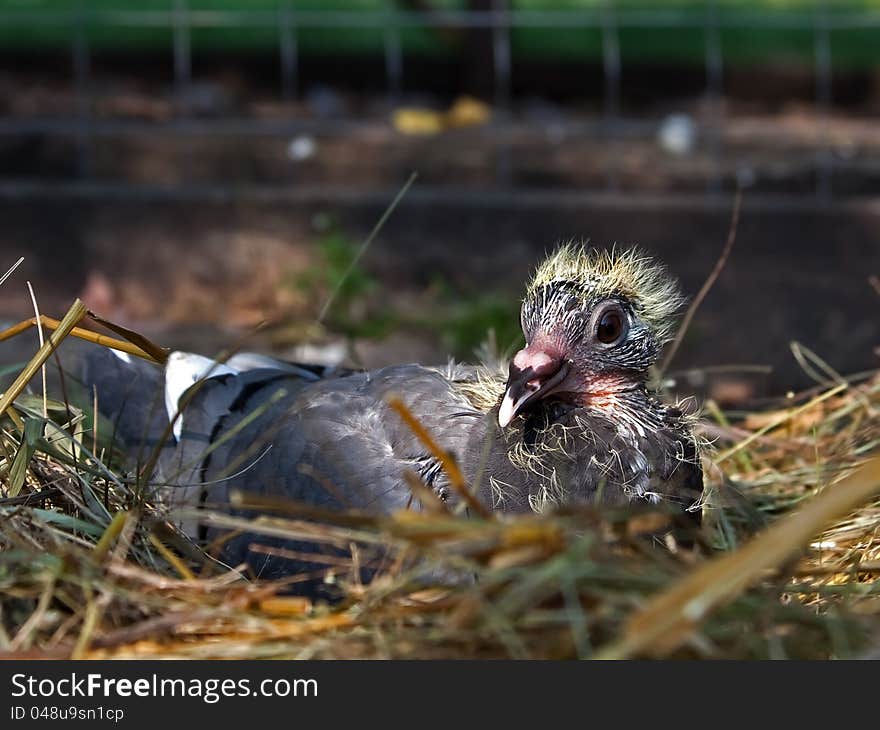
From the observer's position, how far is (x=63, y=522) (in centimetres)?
220

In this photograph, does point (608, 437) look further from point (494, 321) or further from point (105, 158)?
point (105, 158)

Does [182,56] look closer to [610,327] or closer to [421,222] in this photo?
[421,222]

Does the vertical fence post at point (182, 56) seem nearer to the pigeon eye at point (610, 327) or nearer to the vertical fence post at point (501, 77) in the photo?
the vertical fence post at point (501, 77)

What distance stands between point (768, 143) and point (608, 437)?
395 centimetres

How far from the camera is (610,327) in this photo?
2.51 metres

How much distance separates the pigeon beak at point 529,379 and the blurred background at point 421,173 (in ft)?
2.20

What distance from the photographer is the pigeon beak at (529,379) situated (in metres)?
2.35

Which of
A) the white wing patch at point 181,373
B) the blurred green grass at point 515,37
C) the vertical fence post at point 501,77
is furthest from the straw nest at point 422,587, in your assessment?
the blurred green grass at point 515,37

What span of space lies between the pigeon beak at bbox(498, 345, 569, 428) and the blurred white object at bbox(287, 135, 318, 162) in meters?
3.24

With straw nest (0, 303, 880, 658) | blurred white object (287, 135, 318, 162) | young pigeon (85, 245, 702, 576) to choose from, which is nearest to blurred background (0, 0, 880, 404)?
blurred white object (287, 135, 318, 162)

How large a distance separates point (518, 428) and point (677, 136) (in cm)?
360

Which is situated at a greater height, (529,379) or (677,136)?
(677,136)

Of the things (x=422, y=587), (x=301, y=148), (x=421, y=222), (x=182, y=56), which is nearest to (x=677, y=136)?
(x=421, y=222)

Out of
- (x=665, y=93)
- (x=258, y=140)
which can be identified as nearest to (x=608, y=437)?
(x=258, y=140)
